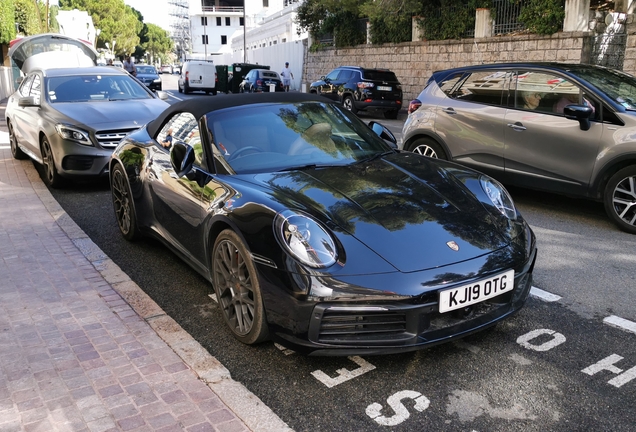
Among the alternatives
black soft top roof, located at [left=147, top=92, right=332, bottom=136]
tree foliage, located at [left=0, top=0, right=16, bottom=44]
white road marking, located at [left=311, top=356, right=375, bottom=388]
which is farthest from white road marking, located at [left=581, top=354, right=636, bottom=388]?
tree foliage, located at [left=0, top=0, right=16, bottom=44]

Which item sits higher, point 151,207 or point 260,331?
point 151,207

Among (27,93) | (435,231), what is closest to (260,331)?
(435,231)

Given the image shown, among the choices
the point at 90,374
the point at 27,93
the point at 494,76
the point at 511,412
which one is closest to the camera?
the point at 511,412

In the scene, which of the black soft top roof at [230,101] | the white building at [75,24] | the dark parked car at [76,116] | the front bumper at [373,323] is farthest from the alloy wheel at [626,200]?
the white building at [75,24]

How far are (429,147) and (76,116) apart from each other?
4.74 meters

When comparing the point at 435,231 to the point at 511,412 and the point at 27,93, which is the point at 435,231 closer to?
the point at 511,412

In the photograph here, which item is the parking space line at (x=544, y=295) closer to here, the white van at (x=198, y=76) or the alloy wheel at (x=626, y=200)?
the alloy wheel at (x=626, y=200)

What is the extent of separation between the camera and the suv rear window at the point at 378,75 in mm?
20703

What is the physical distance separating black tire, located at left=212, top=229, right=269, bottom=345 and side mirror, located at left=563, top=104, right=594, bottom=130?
4195mm

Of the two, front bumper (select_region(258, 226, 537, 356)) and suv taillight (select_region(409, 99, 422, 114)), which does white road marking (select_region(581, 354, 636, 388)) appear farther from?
suv taillight (select_region(409, 99, 422, 114))

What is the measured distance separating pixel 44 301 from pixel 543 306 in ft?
11.4

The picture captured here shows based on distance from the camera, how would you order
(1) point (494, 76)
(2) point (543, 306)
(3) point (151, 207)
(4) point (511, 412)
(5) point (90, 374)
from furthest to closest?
(1) point (494, 76)
(3) point (151, 207)
(2) point (543, 306)
(5) point (90, 374)
(4) point (511, 412)

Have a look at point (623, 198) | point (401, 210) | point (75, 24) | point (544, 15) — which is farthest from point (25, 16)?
point (401, 210)

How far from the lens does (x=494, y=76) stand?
736 cm
